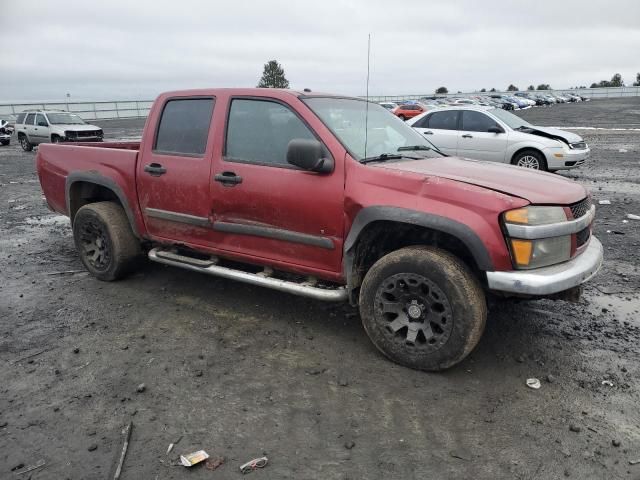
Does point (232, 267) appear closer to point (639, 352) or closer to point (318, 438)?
point (318, 438)

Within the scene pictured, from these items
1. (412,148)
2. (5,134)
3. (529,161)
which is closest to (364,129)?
(412,148)

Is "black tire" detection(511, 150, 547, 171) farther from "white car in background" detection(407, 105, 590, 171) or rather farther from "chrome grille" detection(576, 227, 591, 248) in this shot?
"chrome grille" detection(576, 227, 591, 248)

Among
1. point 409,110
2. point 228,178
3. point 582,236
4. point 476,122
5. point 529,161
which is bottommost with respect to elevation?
point 529,161

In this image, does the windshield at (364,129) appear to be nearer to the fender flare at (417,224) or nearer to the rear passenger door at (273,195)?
the rear passenger door at (273,195)

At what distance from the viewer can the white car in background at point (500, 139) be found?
37.0 feet

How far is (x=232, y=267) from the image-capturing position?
4535mm

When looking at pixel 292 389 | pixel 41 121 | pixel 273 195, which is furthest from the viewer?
pixel 41 121

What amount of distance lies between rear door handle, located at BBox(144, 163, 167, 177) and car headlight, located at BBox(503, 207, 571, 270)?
116 inches

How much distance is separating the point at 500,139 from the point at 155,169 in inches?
354

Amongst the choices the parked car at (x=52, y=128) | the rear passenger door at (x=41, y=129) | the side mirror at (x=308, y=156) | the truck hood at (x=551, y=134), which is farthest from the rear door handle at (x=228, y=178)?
the rear passenger door at (x=41, y=129)

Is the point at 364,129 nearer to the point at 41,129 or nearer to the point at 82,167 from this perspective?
the point at 82,167

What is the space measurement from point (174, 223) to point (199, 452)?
236cm

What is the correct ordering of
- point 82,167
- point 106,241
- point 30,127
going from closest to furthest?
point 106,241 < point 82,167 < point 30,127

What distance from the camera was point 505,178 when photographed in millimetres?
3584
